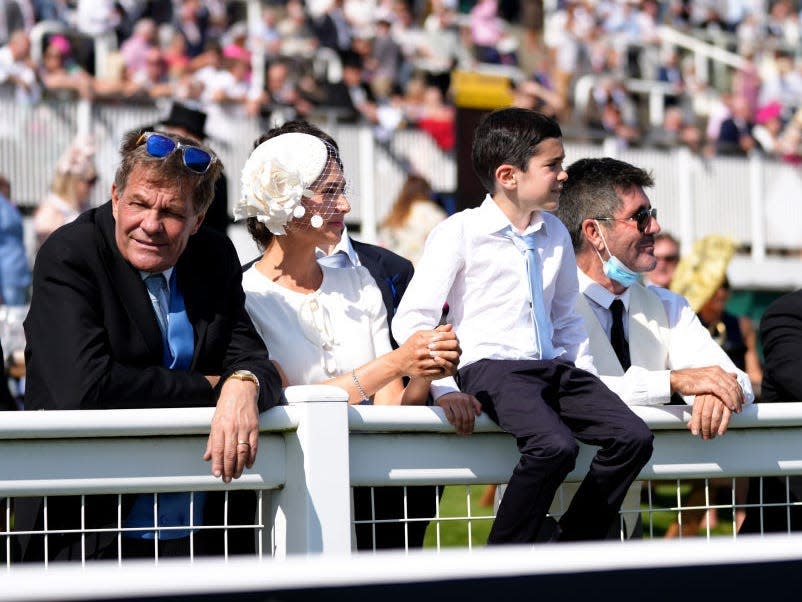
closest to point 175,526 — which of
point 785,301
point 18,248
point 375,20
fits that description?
point 785,301

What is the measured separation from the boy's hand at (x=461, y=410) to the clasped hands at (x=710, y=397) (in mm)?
676

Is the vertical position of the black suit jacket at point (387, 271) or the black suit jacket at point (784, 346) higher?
the black suit jacket at point (387, 271)

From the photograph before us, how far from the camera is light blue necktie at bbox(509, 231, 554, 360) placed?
446cm

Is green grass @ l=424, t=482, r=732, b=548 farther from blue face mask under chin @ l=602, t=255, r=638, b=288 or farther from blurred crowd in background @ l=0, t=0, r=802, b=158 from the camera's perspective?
blurred crowd in background @ l=0, t=0, r=802, b=158

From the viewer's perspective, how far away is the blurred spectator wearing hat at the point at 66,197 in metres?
11.4

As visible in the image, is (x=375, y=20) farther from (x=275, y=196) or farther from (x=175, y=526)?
(x=175, y=526)

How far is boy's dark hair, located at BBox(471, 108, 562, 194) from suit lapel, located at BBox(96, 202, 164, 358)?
1.38 m

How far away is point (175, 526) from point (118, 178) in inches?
39.0

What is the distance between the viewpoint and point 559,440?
393cm

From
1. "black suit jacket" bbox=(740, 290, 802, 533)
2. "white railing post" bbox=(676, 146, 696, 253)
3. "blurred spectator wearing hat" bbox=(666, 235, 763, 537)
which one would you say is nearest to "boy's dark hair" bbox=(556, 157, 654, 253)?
"black suit jacket" bbox=(740, 290, 802, 533)

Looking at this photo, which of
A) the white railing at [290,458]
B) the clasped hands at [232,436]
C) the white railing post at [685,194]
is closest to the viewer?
the white railing at [290,458]

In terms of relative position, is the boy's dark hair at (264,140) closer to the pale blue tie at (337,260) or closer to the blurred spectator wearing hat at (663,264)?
the pale blue tie at (337,260)

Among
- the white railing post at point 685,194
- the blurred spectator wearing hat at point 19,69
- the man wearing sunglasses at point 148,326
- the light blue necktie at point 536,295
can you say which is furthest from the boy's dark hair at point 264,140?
the white railing post at point 685,194

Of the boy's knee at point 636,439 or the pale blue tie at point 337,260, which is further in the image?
the pale blue tie at point 337,260
